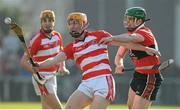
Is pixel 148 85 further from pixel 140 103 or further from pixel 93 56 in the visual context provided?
pixel 93 56

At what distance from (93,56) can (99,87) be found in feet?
1.56

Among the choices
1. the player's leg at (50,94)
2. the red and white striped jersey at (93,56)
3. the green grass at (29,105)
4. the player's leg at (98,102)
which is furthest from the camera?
the green grass at (29,105)

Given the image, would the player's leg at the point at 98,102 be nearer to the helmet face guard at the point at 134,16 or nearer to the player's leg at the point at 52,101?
the helmet face guard at the point at 134,16

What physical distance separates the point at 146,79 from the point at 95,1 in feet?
59.4

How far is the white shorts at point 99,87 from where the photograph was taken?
14.1 metres

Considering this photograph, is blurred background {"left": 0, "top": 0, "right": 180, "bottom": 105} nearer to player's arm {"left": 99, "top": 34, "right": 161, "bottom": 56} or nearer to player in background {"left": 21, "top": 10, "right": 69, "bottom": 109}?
player in background {"left": 21, "top": 10, "right": 69, "bottom": 109}

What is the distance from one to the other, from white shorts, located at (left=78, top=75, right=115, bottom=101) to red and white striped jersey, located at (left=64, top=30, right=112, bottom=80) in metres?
0.08

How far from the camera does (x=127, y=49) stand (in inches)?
597

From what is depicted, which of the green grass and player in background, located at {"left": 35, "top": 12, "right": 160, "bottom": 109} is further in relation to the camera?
the green grass

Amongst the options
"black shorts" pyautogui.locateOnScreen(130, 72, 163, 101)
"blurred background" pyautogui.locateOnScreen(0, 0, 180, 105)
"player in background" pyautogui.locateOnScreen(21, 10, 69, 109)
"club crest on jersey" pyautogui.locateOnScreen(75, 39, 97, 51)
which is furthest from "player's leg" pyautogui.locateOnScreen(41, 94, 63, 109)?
"blurred background" pyautogui.locateOnScreen(0, 0, 180, 105)

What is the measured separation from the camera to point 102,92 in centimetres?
1409

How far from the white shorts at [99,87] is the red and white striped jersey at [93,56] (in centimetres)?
8

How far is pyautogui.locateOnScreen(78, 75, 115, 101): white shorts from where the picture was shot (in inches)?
555

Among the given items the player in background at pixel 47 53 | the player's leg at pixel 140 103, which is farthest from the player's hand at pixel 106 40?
the player in background at pixel 47 53
